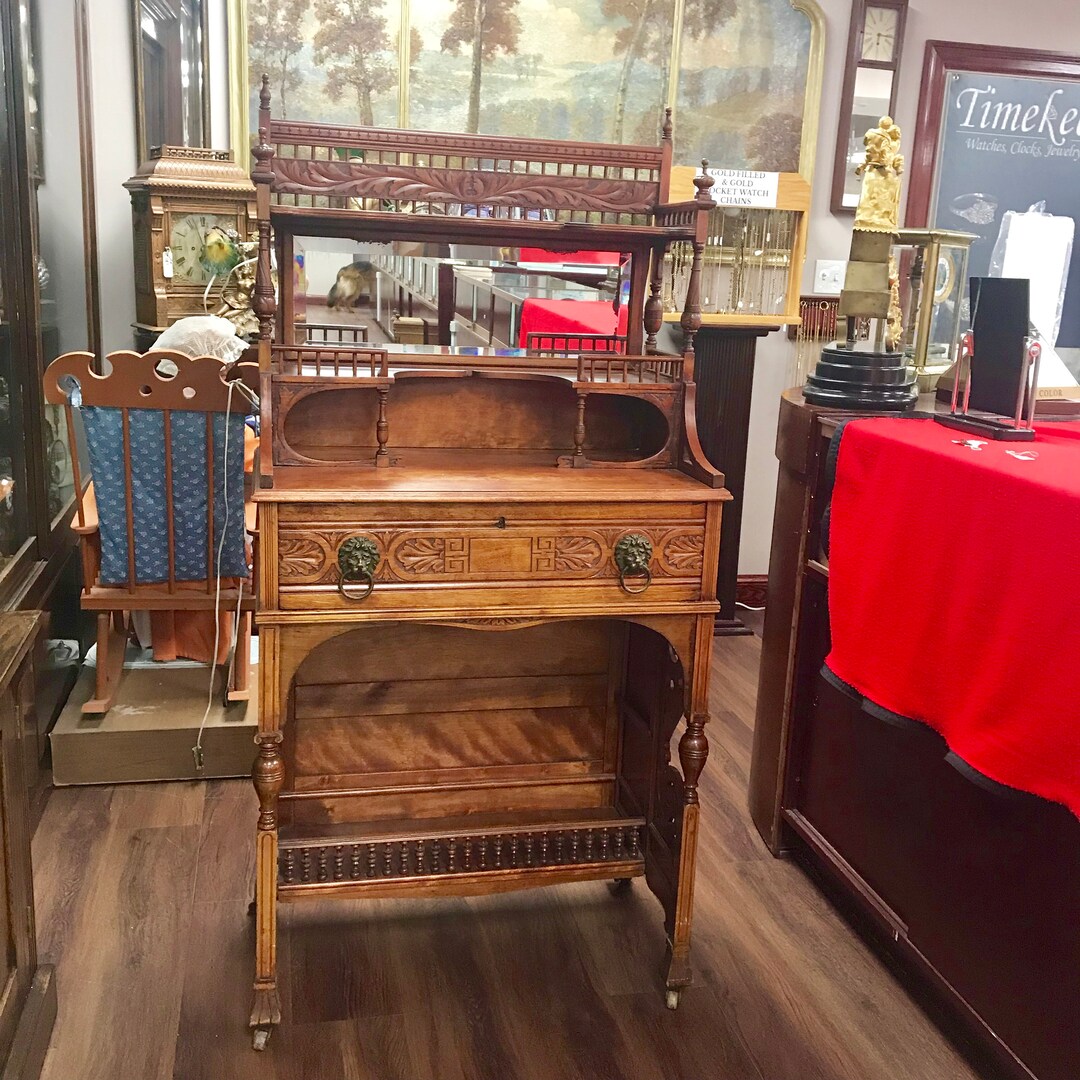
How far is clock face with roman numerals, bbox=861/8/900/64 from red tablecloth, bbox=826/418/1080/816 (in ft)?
7.12

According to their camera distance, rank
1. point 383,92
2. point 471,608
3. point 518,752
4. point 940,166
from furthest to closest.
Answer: point 940,166 → point 383,92 → point 518,752 → point 471,608

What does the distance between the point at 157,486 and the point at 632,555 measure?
1.34 m

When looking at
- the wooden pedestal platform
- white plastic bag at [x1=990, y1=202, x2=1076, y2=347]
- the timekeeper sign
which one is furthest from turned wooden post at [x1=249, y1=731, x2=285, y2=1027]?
white plastic bag at [x1=990, y1=202, x2=1076, y2=347]

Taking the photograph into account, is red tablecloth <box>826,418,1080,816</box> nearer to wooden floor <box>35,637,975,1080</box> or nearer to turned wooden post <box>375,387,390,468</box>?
wooden floor <box>35,637,975,1080</box>

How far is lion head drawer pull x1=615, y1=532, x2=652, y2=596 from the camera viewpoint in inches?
71.2

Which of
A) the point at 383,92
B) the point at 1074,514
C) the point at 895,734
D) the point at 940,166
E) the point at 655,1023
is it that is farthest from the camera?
the point at 940,166

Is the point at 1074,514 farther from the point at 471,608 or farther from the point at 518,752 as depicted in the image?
the point at 518,752

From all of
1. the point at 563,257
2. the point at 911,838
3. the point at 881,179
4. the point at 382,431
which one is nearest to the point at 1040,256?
the point at 881,179

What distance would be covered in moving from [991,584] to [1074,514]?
194 mm

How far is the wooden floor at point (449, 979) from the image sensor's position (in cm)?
183

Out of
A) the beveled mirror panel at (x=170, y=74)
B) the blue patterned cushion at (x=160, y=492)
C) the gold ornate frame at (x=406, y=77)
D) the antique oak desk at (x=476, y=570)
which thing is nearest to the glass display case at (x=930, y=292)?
the antique oak desk at (x=476, y=570)

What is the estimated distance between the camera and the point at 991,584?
167 centimetres

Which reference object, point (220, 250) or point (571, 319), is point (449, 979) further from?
point (220, 250)

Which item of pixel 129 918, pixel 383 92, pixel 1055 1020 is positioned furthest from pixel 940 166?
pixel 129 918
